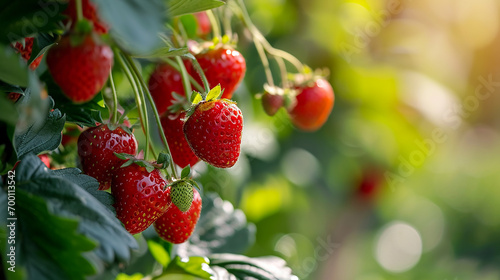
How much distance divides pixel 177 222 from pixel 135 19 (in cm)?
30

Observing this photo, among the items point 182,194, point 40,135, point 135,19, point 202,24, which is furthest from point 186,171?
point 202,24

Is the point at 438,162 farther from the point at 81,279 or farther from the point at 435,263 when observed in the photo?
the point at 81,279

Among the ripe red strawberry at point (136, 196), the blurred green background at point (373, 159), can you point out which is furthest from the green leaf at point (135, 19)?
the blurred green background at point (373, 159)

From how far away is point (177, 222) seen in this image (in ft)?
1.76

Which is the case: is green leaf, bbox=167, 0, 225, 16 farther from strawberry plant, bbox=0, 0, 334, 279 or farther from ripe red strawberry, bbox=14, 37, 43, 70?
ripe red strawberry, bbox=14, 37, 43, 70

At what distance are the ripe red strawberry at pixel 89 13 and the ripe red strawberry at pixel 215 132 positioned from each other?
143 mm

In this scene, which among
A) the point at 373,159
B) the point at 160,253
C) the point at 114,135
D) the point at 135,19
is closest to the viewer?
the point at 135,19

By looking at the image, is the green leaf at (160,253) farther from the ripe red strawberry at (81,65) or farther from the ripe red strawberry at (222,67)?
the ripe red strawberry at (81,65)

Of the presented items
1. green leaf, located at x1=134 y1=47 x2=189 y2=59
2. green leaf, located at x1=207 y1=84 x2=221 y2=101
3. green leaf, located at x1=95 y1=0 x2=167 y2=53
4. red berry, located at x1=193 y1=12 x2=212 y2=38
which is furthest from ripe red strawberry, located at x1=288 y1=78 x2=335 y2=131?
green leaf, located at x1=95 y1=0 x2=167 y2=53

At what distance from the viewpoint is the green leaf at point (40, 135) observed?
43cm

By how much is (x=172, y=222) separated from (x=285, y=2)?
108cm

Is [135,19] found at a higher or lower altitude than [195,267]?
higher

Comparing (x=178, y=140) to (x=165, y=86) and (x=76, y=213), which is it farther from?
(x=76, y=213)

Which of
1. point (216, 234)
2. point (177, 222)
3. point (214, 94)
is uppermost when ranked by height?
point (214, 94)
